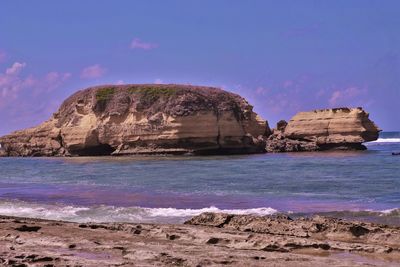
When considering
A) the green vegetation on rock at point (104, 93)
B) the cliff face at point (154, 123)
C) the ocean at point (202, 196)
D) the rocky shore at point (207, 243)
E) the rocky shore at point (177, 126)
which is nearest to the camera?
the rocky shore at point (207, 243)

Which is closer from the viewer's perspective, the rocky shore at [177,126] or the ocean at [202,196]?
the ocean at [202,196]

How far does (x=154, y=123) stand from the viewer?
66.8 meters

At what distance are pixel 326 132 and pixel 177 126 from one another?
20.6 meters

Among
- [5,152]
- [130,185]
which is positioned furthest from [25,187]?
[5,152]

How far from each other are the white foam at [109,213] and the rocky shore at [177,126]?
46.6 meters

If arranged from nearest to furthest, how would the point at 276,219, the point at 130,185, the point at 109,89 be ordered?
the point at 276,219, the point at 130,185, the point at 109,89

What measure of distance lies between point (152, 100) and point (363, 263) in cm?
6237

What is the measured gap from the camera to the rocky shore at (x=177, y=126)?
66.2 m

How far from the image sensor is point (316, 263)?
27.1 ft

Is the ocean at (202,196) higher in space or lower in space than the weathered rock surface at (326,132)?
lower

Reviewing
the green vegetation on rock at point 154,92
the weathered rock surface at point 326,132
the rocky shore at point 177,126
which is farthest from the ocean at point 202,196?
the weathered rock surface at point 326,132

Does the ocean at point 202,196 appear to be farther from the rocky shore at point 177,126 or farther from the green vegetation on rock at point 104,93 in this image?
the green vegetation on rock at point 104,93

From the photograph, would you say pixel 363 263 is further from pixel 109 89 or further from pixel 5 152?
pixel 5 152

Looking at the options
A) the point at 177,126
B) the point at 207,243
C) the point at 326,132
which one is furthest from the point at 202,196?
the point at 326,132
